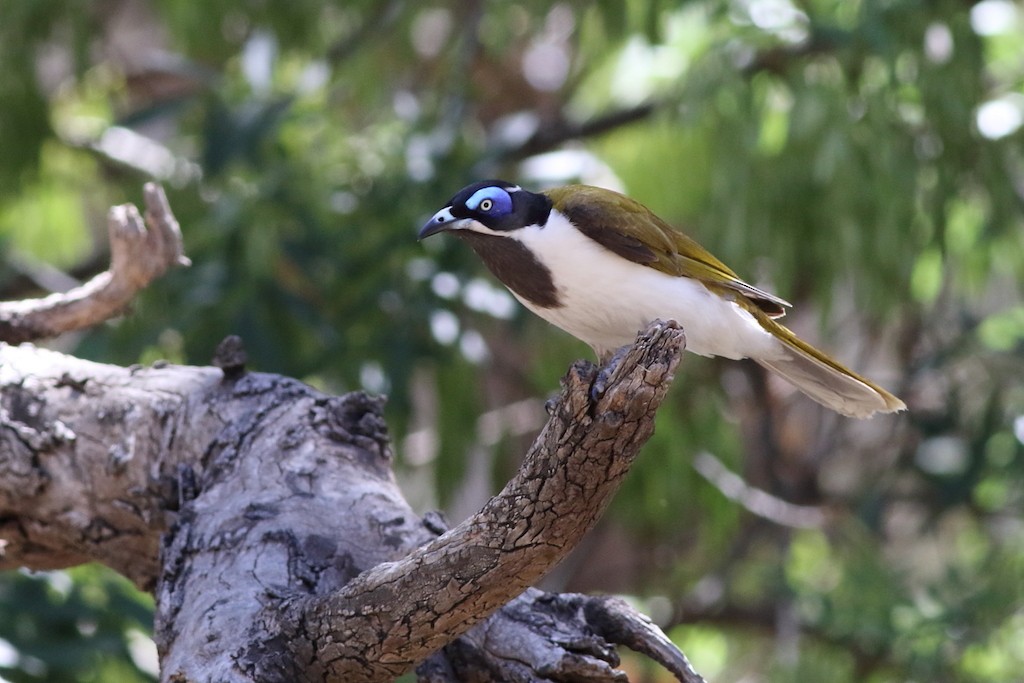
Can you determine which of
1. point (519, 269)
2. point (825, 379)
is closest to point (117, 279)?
point (519, 269)

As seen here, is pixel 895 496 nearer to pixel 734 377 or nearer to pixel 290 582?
pixel 734 377

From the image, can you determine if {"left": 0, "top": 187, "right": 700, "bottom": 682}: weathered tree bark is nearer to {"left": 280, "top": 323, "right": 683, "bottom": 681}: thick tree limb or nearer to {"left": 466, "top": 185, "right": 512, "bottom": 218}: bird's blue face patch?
{"left": 280, "top": 323, "right": 683, "bottom": 681}: thick tree limb

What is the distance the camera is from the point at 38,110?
6.66m

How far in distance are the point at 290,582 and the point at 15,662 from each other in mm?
1819

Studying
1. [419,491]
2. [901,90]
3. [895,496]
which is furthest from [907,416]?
[419,491]

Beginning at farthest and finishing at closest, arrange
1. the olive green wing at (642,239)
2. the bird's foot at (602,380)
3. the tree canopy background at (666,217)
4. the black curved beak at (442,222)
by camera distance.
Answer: the tree canopy background at (666,217) < the olive green wing at (642,239) < the black curved beak at (442,222) < the bird's foot at (602,380)

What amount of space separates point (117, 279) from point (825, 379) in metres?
1.91

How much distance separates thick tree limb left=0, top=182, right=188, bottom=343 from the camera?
357cm

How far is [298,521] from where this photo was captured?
2.92 metres

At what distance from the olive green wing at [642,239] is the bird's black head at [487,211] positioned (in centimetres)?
12

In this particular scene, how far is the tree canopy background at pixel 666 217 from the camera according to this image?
5.40 metres

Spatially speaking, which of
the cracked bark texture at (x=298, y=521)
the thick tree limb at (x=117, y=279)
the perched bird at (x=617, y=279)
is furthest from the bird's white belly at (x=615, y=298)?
the thick tree limb at (x=117, y=279)

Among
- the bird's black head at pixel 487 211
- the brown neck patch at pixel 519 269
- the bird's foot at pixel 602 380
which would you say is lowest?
the bird's foot at pixel 602 380

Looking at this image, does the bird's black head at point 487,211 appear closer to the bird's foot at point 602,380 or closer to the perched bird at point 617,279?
the perched bird at point 617,279
